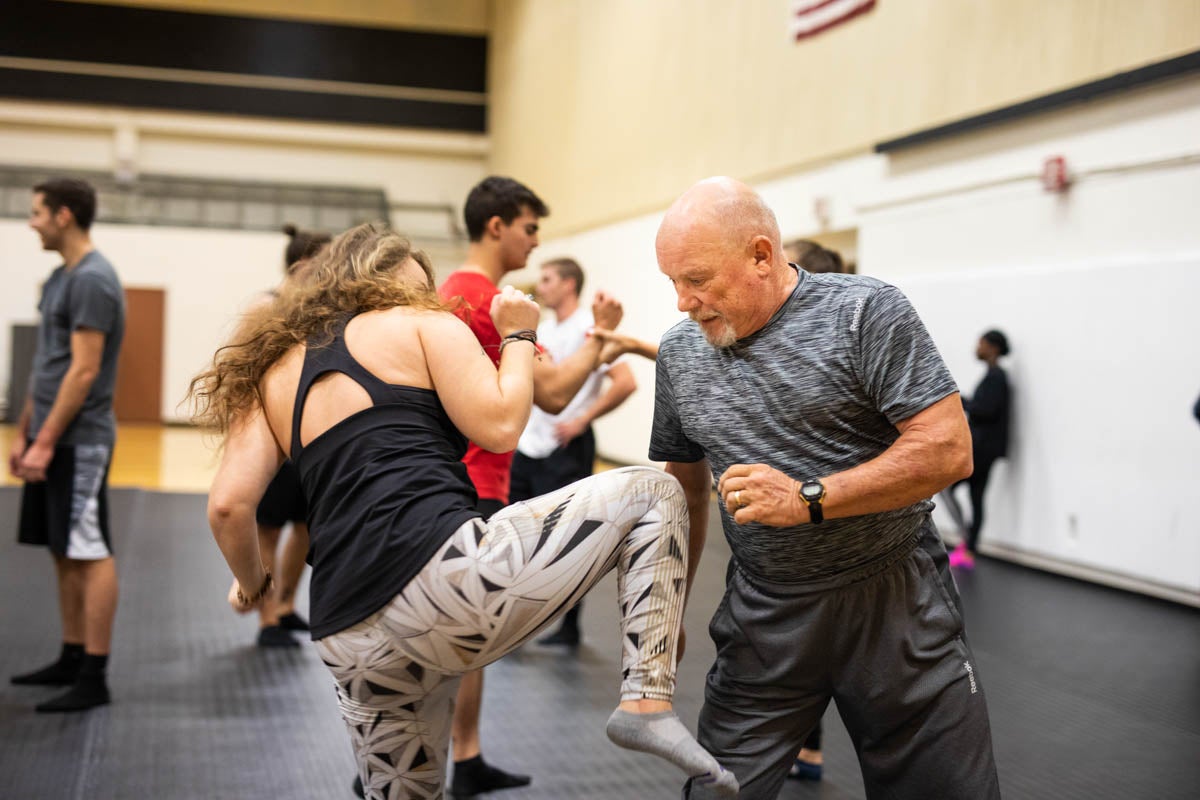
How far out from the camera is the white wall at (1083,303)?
643 cm

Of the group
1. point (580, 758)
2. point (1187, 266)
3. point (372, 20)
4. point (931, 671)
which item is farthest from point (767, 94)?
point (372, 20)

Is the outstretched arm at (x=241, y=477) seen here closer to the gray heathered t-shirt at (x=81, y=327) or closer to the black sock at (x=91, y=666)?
the gray heathered t-shirt at (x=81, y=327)

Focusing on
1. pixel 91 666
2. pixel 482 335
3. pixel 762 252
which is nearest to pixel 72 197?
pixel 91 666

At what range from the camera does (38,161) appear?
61.7 ft

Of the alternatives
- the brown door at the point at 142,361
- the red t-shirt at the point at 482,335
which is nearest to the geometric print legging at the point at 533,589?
the red t-shirt at the point at 482,335

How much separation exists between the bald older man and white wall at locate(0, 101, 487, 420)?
16.1 metres

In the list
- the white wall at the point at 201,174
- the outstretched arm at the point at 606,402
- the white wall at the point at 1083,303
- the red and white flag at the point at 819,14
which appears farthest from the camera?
the white wall at the point at 201,174

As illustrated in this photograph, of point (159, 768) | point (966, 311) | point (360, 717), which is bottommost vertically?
point (159, 768)

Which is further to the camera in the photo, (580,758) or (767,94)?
(767,94)

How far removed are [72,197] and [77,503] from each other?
1110 mm

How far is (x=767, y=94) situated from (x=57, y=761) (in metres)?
9.16

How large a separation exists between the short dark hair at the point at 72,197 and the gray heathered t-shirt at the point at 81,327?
14 centimetres

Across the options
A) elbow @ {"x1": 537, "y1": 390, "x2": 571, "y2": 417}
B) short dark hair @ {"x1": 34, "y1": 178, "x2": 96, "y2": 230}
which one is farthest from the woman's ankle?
short dark hair @ {"x1": 34, "y1": 178, "x2": 96, "y2": 230}

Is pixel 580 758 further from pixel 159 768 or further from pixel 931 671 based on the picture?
pixel 931 671
